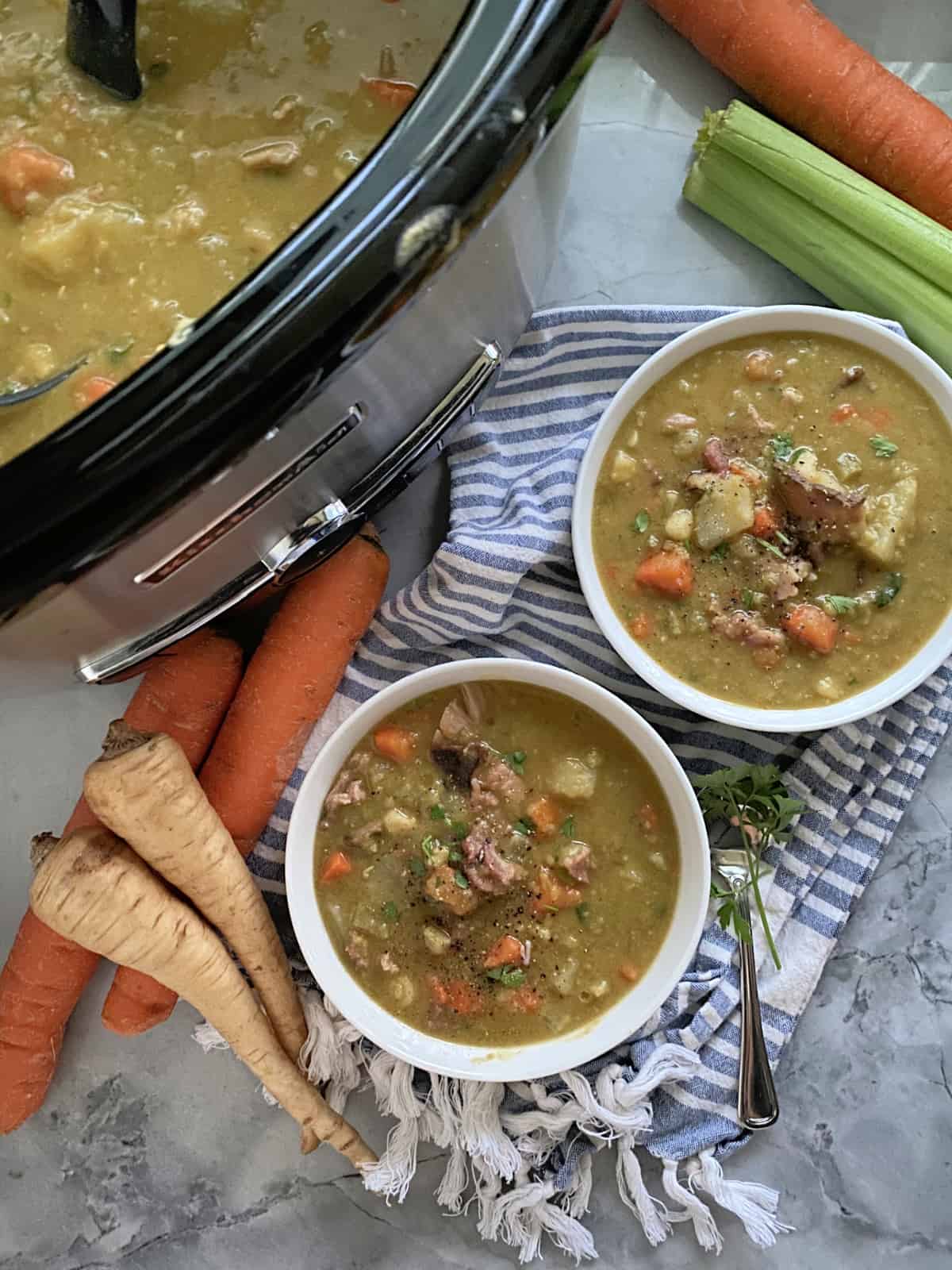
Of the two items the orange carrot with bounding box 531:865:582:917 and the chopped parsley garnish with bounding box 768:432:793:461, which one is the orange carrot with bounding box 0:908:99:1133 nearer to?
the orange carrot with bounding box 531:865:582:917

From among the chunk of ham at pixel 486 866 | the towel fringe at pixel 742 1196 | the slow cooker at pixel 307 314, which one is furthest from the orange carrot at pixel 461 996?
the slow cooker at pixel 307 314

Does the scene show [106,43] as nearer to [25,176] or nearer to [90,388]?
[25,176]

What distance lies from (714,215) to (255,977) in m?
1.58

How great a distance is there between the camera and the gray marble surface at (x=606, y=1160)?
76.4 inches

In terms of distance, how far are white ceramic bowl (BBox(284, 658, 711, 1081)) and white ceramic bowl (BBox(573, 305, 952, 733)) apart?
0.09 meters

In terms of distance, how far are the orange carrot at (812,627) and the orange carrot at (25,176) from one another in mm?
1212

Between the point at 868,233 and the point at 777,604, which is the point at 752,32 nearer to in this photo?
the point at 868,233

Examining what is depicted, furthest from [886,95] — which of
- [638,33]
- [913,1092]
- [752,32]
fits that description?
[913,1092]

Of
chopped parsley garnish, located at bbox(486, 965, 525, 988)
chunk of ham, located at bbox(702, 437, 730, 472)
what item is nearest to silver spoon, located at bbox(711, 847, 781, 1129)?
chopped parsley garnish, located at bbox(486, 965, 525, 988)

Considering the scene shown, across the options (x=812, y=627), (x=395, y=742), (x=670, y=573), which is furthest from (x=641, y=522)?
(x=395, y=742)

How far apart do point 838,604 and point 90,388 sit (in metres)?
1.13

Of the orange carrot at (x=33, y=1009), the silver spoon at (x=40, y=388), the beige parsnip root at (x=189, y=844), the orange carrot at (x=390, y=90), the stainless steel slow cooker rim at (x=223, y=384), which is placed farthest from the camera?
the orange carrot at (x=33, y=1009)

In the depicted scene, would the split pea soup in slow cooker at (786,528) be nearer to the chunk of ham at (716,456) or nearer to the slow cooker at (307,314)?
the chunk of ham at (716,456)

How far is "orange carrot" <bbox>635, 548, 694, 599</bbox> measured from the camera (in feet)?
5.89
